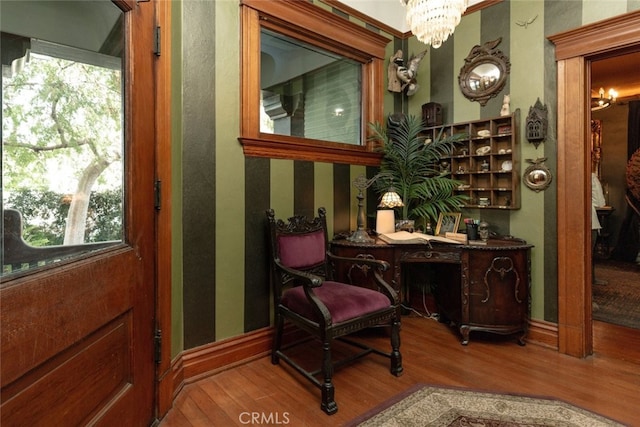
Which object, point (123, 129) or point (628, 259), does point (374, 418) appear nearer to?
point (123, 129)

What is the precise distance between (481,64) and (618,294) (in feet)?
10.4

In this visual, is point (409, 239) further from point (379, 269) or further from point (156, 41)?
point (156, 41)

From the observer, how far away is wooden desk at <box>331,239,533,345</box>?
2475mm

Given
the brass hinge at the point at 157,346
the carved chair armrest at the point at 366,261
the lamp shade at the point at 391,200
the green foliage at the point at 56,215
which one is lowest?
the brass hinge at the point at 157,346

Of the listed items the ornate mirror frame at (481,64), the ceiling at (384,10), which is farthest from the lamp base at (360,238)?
the ceiling at (384,10)

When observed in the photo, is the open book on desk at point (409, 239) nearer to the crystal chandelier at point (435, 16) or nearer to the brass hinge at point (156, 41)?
the crystal chandelier at point (435, 16)

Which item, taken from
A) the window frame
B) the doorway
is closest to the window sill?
the window frame

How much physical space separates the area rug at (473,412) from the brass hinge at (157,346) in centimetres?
101

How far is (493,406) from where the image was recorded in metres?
1.77

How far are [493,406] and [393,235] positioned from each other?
4.38 feet

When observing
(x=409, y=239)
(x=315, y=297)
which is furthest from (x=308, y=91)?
(x=315, y=297)

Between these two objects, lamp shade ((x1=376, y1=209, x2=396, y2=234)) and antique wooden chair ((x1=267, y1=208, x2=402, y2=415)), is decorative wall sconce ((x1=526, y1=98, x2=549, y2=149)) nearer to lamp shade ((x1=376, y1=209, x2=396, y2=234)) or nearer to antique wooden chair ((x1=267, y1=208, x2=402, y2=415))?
lamp shade ((x1=376, y1=209, x2=396, y2=234))

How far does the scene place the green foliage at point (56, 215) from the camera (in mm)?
919

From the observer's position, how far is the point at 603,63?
4.12m
